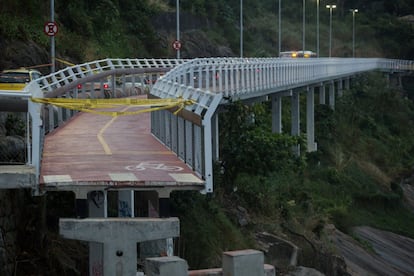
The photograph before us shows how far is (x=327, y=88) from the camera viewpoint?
72.8m

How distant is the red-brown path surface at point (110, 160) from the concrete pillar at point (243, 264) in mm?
1541

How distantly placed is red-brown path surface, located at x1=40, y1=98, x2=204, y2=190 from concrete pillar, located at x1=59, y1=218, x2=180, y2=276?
89cm

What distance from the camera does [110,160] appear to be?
1894cm

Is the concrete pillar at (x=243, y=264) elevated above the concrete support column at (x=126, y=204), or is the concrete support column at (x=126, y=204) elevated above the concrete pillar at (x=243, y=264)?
the concrete support column at (x=126, y=204)

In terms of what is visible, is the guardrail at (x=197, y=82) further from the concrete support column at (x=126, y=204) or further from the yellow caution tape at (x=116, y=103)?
the concrete support column at (x=126, y=204)

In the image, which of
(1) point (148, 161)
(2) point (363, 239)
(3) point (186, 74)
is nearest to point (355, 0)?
(2) point (363, 239)

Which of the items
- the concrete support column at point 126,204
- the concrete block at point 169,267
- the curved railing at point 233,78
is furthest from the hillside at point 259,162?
the concrete block at point 169,267

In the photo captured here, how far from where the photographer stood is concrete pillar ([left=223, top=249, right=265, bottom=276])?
15291 mm

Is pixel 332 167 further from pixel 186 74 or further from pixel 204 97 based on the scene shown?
pixel 204 97

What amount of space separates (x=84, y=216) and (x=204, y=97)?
341 centimetres

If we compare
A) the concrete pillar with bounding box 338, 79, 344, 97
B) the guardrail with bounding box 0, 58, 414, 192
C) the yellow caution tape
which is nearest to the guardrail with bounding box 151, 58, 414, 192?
the guardrail with bounding box 0, 58, 414, 192

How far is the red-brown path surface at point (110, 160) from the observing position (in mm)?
16297

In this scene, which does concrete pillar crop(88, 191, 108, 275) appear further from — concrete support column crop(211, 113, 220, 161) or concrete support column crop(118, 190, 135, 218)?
concrete support column crop(211, 113, 220, 161)

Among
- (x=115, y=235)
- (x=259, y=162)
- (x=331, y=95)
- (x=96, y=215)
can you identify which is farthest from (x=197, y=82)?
(x=331, y=95)
